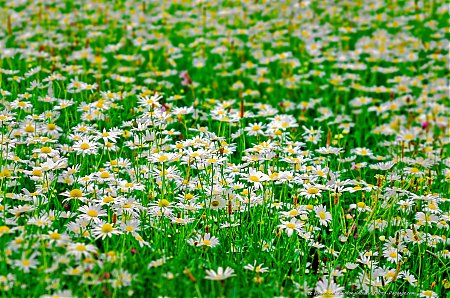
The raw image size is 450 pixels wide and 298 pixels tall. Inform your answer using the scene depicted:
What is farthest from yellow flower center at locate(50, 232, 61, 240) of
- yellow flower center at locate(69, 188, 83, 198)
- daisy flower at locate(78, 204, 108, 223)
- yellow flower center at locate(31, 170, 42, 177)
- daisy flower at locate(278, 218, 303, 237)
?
daisy flower at locate(278, 218, 303, 237)

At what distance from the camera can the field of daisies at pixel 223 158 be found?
2867 millimetres

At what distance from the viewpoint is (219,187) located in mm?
3520

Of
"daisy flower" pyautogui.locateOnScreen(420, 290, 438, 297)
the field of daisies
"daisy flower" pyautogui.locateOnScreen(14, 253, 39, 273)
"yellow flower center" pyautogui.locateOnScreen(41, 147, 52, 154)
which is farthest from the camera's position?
"yellow flower center" pyautogui.locateOnScreen(41, 147, 52, 154)

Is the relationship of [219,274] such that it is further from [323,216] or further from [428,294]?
[428,294]

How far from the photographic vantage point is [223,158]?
3645 mm

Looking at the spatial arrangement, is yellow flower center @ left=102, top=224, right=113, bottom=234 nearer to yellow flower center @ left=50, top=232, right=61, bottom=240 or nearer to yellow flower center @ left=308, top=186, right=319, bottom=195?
yellow flower center @ left=50, top=232, right=61, bottom=240

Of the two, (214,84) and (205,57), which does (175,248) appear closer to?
(214,84)

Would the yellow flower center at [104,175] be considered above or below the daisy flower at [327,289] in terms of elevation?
above

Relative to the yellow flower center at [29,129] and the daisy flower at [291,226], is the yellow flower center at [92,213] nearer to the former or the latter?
the daisy flower at [291,226]

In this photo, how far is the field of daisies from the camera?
2.87m

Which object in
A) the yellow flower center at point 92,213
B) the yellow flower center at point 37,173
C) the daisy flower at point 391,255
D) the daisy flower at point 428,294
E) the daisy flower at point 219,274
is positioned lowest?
the daisy flower at point 428,294

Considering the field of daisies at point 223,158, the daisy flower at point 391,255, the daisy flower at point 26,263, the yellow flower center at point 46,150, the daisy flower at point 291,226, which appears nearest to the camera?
the daisy flower at point 26,263

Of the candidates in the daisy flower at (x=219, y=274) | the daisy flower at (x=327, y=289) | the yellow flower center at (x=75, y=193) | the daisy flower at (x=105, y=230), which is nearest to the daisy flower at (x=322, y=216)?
the daisy flower at (x=327, y=289)

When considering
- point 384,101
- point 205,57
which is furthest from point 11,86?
point 384,101
